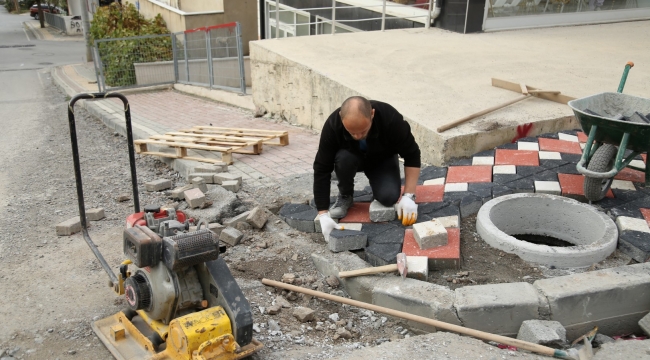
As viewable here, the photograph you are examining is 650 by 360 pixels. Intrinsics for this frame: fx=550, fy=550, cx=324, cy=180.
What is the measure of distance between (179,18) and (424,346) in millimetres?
14878

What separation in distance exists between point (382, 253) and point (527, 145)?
2.35 meters

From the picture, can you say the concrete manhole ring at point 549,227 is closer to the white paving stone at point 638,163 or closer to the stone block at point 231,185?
the white paving stone at point 638,163

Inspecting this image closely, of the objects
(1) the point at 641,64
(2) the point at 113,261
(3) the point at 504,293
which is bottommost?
(2) the point at 113,261

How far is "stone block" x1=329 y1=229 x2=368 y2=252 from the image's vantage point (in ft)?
13.4

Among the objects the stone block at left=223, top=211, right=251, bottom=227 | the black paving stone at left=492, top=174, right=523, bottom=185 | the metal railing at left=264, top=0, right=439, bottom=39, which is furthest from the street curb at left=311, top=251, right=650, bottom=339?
the metal railing at left=264, top=0, right=439, bottom=39

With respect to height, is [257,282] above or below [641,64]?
below

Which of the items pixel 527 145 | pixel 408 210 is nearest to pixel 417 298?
pixel 408 210

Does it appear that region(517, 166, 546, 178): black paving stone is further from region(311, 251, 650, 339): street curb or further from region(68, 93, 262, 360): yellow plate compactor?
region(68, 93, 262, 360): yellow plate compactor

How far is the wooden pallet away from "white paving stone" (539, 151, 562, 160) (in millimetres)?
3133

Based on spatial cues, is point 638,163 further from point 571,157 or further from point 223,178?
point 223,178

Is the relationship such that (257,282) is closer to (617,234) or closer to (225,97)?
(617,234)

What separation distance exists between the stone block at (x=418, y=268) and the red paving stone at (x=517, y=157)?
186cm

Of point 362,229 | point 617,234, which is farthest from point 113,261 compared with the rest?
point 617,234

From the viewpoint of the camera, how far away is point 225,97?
11344mm
